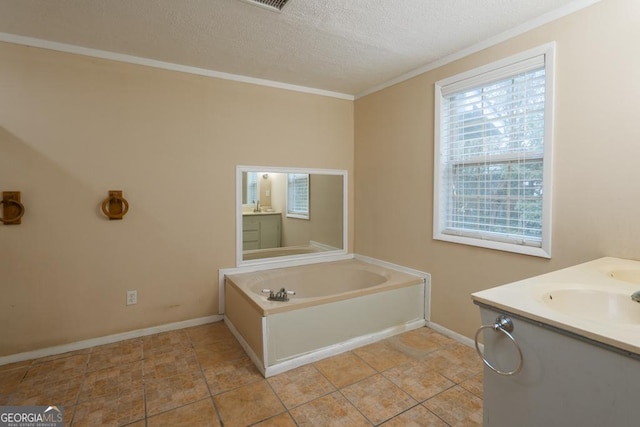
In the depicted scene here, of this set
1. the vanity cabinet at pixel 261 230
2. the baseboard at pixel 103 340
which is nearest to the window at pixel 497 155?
the vanity cabinet at pixel 261 230

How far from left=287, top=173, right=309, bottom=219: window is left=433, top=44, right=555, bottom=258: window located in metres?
1.32

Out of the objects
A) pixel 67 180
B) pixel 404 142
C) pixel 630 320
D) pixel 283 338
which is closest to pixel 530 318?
pixel 630 320

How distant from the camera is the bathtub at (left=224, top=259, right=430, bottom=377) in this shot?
6.98 feet

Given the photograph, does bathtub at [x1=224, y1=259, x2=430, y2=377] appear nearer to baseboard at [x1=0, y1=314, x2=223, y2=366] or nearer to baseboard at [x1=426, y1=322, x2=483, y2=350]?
baseboard at [x1=426, y1=322, x2=483, y2=350]

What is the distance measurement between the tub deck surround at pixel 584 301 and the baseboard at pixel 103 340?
8.10ft

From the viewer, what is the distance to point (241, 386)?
1.97m

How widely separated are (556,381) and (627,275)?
896mm

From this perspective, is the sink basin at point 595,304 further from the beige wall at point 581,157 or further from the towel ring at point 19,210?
the towel ring at point 19,210

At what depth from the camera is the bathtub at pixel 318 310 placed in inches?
83.7

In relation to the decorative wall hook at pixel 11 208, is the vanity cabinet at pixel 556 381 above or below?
below

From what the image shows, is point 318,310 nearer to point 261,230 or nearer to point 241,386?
point 241,386

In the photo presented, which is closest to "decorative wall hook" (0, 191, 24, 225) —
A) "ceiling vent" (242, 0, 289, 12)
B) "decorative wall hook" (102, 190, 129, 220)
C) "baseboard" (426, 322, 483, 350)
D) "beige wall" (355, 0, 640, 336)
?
"decorative wall hook" (102, 190, 129, 220)

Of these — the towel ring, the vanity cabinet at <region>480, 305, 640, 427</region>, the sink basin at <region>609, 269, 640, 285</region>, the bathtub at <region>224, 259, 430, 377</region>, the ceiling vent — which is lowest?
the bathtub at <region>224, 259, 430, 377</region>

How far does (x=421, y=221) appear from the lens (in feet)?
9.23
